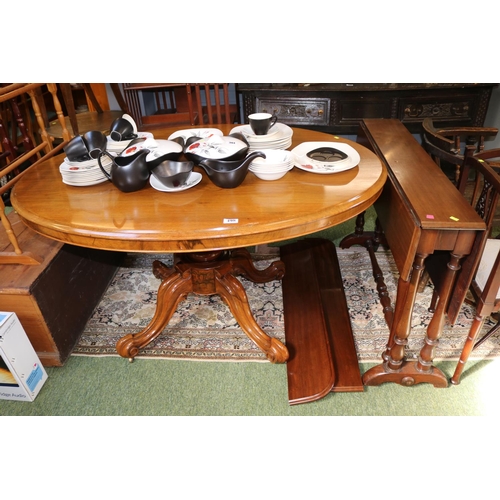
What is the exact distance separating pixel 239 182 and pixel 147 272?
1.18 m

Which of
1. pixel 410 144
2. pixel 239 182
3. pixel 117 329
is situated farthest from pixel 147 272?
pixel 410 144

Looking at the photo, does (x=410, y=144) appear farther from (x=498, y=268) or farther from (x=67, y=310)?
(x=67, y=310)

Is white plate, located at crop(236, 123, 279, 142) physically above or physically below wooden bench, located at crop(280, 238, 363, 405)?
above

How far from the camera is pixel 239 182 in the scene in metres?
1.35

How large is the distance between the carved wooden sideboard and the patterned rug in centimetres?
127

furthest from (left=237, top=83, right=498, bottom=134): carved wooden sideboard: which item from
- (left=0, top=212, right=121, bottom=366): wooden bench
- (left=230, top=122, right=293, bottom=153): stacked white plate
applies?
(left=0, top=212, right=121, bottom=366): wooden bench

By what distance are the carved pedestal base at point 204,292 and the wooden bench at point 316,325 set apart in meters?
0.13

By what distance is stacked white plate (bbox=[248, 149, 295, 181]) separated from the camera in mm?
1379

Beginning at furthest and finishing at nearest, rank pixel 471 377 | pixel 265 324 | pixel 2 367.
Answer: pixel 265 324 < pixel 471 377 < pixel 2 367

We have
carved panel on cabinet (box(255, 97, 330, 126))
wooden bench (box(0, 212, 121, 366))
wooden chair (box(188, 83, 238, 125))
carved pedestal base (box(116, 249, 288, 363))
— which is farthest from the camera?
carved panel on cabinet (box(255, 97, 330, 126))

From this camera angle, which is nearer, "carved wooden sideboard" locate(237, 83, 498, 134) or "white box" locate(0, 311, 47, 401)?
"white box" locate(0, 311, 47, 401)

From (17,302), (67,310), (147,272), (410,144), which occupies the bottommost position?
(147,272)

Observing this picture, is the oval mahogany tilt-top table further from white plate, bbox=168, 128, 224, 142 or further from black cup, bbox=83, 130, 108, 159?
white plate, bbox=168, 128, 224, 142

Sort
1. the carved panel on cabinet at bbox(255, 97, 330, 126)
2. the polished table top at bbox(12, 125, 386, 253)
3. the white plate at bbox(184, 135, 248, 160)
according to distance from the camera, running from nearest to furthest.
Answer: the polished table top at bbox(12, 125, 386, 253), the white plate at bbox(184, 135, 248, 160), the carved panel on cabinet at bbox(255, 97, 330, 126)
